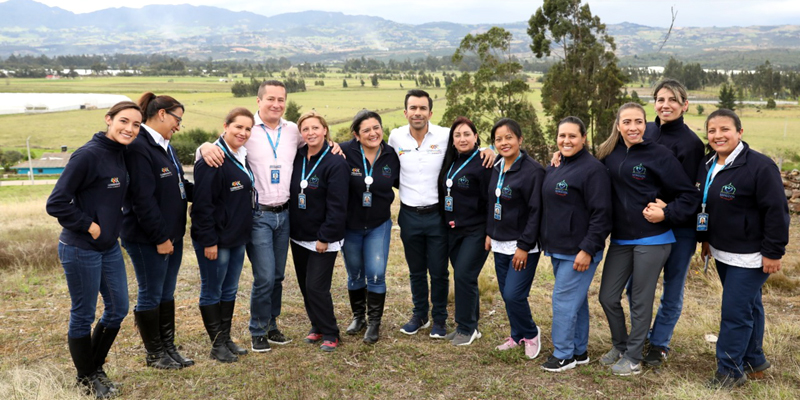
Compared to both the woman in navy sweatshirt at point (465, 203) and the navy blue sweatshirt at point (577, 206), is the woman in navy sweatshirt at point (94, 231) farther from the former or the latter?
the navy blue sweatshirt at point (577, 206)

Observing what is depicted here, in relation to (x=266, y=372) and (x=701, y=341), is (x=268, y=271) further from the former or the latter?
(x=701, y=341)

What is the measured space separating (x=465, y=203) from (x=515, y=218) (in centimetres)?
50

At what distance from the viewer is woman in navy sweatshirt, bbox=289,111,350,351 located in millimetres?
5020

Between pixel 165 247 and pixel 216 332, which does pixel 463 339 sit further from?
pixel 165 247

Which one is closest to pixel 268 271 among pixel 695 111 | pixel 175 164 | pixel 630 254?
pixel 175 164

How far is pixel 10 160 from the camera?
226ft

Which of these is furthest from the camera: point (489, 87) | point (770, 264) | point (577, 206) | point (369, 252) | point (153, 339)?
point (489, 87)

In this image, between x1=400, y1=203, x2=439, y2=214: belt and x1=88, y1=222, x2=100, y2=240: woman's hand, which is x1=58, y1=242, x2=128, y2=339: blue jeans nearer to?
x1=88, y1=222, x2=100, y2=240: woman's hand

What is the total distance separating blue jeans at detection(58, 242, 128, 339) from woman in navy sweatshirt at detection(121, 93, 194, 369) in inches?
9.6

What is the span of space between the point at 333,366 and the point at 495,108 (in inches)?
1307

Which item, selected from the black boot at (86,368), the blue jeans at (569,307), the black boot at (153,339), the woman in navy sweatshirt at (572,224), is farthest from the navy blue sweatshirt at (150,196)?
the blue jeans at (569,307)

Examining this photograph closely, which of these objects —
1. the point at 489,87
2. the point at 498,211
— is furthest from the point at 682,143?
the point at 489,87

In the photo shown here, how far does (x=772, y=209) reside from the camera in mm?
4016

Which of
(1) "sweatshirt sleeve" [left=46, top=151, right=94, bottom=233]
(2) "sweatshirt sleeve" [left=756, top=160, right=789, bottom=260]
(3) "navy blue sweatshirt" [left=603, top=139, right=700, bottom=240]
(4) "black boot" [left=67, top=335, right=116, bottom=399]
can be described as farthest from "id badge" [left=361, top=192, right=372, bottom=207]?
(2) "sweatshirt sleeve" [left=756, top=160, right=789, bottom=260]
